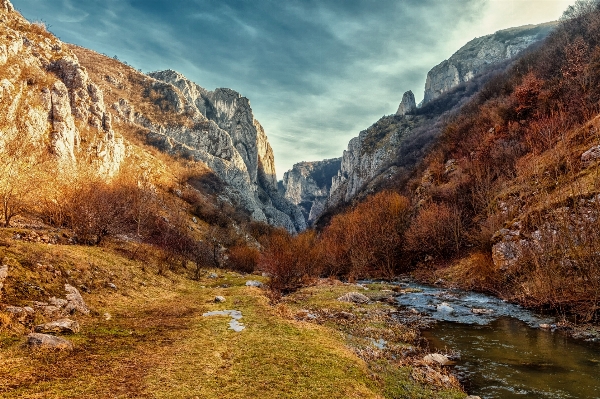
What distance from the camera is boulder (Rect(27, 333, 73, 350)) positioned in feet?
28.1

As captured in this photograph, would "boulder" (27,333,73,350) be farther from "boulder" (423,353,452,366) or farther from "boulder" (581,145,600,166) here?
"boulder" (581,145,600,166)

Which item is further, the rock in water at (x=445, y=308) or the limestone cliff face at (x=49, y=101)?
the limestone cliff face at (x=49, y=101)

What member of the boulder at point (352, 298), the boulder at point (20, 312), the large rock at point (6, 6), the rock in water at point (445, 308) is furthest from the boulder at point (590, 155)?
the large rock at point (6, 6)

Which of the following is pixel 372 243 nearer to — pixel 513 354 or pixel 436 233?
pixel 436 233

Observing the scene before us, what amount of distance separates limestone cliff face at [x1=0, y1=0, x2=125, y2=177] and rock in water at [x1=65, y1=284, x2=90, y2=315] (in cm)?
3061

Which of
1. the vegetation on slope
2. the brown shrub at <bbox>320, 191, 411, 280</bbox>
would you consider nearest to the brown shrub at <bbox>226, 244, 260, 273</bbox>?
the brown shrub at <bbox>320, 191, 411, 280</bbox>

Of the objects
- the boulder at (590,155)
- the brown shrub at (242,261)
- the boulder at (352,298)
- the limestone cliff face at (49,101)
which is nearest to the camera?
the boulder at (352,298)

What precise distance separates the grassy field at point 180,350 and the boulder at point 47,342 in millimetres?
191

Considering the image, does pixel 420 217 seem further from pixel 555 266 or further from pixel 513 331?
pixel 513 331

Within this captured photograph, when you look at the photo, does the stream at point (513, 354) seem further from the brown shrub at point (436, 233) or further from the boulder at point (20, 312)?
the brown shrub at point (436, 233)

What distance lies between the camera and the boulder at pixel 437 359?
40.8 feet

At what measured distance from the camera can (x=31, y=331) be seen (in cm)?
963

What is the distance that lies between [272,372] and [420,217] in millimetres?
48393

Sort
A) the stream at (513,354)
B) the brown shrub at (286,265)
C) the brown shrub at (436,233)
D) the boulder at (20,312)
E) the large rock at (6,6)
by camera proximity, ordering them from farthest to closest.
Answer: the large rock at (6,6) < the brown shrub at (436,233) < the brown shrub at (286,265) < the stream at (513,354) < the boulder at (20,312)
